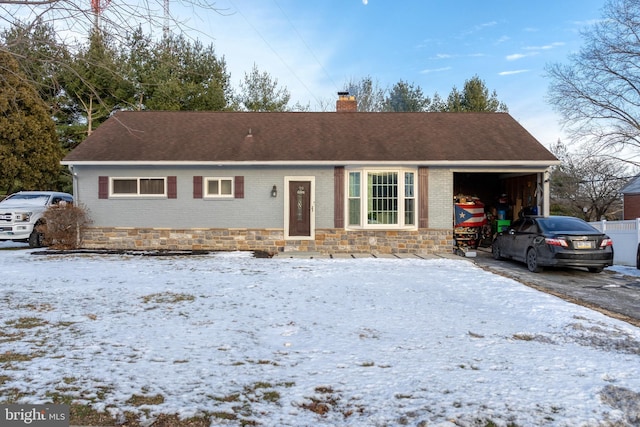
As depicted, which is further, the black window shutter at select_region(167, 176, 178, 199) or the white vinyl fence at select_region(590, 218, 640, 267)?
the black window shutter at select_region(167, 176, 178, 199)

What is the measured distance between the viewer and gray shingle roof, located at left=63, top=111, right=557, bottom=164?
13.1 metres

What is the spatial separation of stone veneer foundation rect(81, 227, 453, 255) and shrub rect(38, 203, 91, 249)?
391 millimetres

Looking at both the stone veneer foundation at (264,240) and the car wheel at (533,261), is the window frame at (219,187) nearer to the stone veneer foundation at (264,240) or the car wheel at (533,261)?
the stone veneer foundation at (264,240)

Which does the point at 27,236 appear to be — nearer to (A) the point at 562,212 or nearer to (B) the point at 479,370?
(B) the point at 479,370

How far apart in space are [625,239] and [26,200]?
19779mm

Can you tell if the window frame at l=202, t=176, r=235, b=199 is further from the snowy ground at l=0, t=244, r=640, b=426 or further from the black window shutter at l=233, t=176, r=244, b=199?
the snowy ground at l=0, t=244, r=640, b=426

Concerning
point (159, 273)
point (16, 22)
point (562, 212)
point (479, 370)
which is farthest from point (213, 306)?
point (562, 212)

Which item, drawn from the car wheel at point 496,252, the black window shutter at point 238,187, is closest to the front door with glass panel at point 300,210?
the black window shutter at point 238,187

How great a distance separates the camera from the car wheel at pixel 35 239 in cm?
1412

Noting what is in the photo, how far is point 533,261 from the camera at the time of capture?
34.0 ft

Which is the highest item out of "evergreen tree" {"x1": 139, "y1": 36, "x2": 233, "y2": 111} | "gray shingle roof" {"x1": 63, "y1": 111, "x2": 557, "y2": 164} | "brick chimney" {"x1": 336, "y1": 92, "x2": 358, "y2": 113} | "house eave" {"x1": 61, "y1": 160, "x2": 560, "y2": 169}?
"evergreen tree" {"x1": 139, "y1": 36, "x2": 233, "y2": 111}

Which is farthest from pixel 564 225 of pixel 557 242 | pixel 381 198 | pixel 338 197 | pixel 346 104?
pixel 346 104

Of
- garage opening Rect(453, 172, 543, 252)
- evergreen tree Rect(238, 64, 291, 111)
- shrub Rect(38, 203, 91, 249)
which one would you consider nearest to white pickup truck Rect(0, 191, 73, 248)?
shrub Rect(38, 203, 91, 249)

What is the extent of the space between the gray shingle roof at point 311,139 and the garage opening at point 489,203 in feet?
5.12
